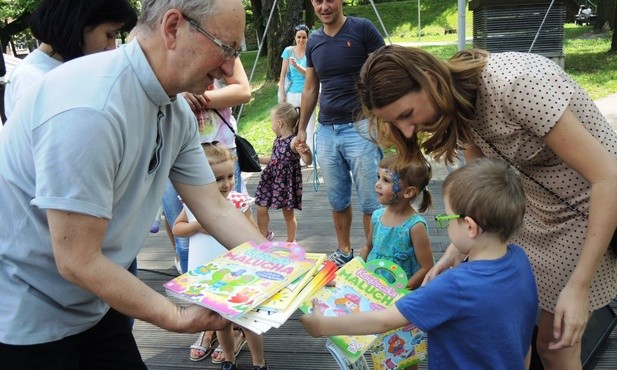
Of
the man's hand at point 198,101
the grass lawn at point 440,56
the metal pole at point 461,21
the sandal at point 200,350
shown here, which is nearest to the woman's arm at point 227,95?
the man's hand at point 198,101

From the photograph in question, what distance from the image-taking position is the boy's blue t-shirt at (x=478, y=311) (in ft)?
5.21

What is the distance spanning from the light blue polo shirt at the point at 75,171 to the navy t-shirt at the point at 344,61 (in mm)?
2310

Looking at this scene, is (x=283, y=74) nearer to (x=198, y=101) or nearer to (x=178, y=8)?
(x=198, y=101)

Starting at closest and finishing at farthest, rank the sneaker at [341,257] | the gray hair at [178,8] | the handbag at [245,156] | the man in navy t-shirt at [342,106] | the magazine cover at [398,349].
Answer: the gray hair at [178,8], the magazine cover at [398,349], the handbag at [245,156], the man in navy t-shirt at [342,106], the sneaker at [341,257]

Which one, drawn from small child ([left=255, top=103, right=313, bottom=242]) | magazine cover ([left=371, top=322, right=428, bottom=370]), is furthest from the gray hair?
small child ([left=255, top=103, right=313, bottom=242])

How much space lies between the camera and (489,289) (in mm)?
1602

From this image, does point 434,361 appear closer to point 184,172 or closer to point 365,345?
point 365,345

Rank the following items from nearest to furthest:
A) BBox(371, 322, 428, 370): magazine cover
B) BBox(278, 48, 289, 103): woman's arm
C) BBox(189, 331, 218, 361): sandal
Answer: BBox(371, 322, 428, 370): magazine cover
BBox(189, 331, 218, 361): sandal
BBox(278, 48, 289, 103): woman's arm

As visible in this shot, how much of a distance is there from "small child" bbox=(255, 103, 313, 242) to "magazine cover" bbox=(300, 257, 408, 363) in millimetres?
2472

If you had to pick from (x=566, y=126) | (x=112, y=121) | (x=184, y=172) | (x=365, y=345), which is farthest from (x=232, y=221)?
(x=566, y=126)

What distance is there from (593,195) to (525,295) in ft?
1.13

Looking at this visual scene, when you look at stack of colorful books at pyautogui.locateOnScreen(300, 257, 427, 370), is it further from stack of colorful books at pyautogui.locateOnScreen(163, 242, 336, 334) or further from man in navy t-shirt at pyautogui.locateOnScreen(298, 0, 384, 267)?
man in navy t-shirt at pyautogui.locateOnScreen(298, 0, 384, 267)

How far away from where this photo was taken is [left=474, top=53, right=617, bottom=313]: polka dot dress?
160 cm

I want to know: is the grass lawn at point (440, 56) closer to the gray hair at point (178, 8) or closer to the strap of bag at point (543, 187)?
the strap of bag at point (543, 187)
